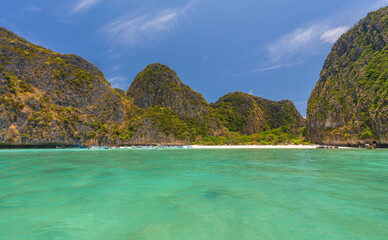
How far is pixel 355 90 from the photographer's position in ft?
266

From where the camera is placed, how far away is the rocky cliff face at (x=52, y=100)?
92.1 meters

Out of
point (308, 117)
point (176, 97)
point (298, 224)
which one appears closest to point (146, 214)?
point (298, 224)

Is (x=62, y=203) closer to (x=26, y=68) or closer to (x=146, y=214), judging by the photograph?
(x=146, y=214)

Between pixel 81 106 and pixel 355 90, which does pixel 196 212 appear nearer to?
pixel 355 90

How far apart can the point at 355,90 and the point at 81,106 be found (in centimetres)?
13952

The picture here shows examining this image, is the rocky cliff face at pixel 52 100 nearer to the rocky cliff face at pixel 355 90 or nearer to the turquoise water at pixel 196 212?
the turquoise water at pixel 196 212

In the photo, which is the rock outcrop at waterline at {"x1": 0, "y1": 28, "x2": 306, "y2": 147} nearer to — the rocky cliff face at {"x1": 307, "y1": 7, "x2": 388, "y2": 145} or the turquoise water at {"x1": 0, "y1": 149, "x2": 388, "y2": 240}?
the rocky cliff face at {"x1": 307, "y1": 7, "x2": 388, "y2": 145}

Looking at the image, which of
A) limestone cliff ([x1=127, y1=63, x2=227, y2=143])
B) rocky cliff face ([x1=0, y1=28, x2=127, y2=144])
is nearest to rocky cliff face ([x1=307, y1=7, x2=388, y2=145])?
limestone cliff ([x1=127, y1=63, x2=227, y2=143])

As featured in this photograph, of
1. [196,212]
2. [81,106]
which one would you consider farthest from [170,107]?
[196,212]

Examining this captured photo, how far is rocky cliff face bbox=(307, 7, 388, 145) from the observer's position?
69.1 metres

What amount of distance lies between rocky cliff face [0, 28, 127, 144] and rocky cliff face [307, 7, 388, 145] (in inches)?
4534

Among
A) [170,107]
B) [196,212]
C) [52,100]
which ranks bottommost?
[196,212]

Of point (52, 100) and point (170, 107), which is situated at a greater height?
point (170, 107)

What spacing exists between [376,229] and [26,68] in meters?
145
